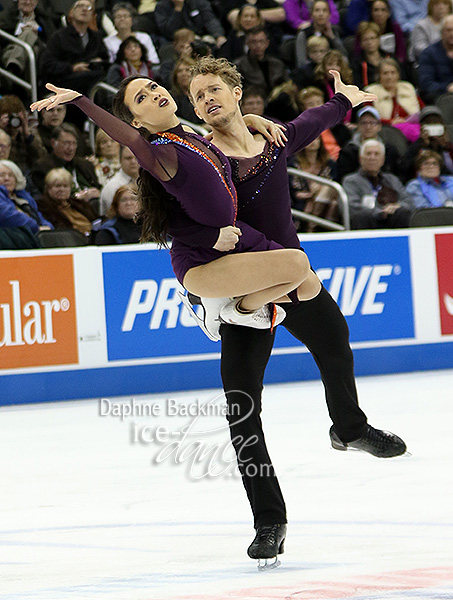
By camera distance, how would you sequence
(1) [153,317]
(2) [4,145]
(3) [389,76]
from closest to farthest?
1. (1) [153,317]
2. (2) [4,145]
3. (3) [389,76]

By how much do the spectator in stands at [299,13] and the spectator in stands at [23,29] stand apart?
246cm

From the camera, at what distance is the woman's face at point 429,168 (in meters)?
8.02

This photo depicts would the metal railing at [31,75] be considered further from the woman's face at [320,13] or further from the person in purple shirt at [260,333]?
the person in purple shirt at [260,333]

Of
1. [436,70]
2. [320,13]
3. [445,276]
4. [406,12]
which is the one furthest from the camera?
[406,12]

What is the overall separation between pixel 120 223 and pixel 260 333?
4.05 metres

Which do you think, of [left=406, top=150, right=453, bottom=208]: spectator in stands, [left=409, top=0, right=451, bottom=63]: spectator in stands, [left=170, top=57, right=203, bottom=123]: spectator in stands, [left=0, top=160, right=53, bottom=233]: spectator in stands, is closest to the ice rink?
[left=0, top=160, right=53, bottom=233]: spectator in stands

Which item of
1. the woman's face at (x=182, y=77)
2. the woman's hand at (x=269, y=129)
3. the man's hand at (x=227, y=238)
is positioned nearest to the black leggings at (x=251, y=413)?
the man's hand at (x=227, y=238)

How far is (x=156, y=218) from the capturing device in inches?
114

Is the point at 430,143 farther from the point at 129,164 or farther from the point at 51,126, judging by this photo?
the point at 51,126

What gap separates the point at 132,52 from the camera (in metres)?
8.29

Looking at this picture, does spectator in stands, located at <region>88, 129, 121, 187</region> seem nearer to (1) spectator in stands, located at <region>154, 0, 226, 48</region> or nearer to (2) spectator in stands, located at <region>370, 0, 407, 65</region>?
(1) spectator in stands, located at <region>154, 0, 226, 48</region>

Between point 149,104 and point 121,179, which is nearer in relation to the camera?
point 149,104

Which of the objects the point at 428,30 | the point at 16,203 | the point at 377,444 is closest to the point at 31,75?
the point at 16,203

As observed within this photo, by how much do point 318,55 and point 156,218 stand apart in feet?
21.8
